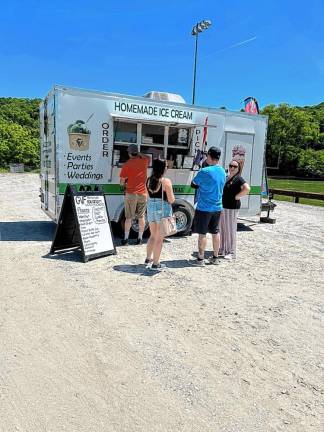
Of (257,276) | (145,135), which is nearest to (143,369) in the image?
(257,276)

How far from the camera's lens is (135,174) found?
705 centimetres

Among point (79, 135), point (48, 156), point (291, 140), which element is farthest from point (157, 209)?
point (291, 140)

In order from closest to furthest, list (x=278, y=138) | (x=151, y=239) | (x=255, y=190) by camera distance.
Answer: (x=151, y=239)
(x=255, y=190)
(x=278, y=138)

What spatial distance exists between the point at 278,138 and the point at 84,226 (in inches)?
2622

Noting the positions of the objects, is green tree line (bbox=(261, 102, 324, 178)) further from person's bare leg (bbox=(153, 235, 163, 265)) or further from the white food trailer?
person's bare leg (bbox=(153, 235, 163, 265))

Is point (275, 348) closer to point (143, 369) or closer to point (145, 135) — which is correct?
point (143, 369)

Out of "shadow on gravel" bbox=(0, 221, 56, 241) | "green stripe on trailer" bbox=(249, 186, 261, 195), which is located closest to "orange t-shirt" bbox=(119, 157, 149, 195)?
"shadow on gravel" bbox=(0, 221, 56, 241)

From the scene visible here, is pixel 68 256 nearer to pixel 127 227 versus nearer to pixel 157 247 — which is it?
pixel 127 227

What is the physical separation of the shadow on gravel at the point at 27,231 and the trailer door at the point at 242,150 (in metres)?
4.41

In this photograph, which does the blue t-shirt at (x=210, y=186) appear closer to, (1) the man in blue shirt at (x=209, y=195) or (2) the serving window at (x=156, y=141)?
(1) the man in blue shirt at (x=209, y=195)

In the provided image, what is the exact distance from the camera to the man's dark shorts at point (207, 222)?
5.97m

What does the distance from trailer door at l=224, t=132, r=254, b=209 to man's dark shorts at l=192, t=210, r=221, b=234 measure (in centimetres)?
321

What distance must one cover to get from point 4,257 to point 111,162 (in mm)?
2717

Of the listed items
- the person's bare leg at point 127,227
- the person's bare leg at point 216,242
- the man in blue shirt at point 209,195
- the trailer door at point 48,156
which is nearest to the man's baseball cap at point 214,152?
the man in blue shirt at point 209,195
